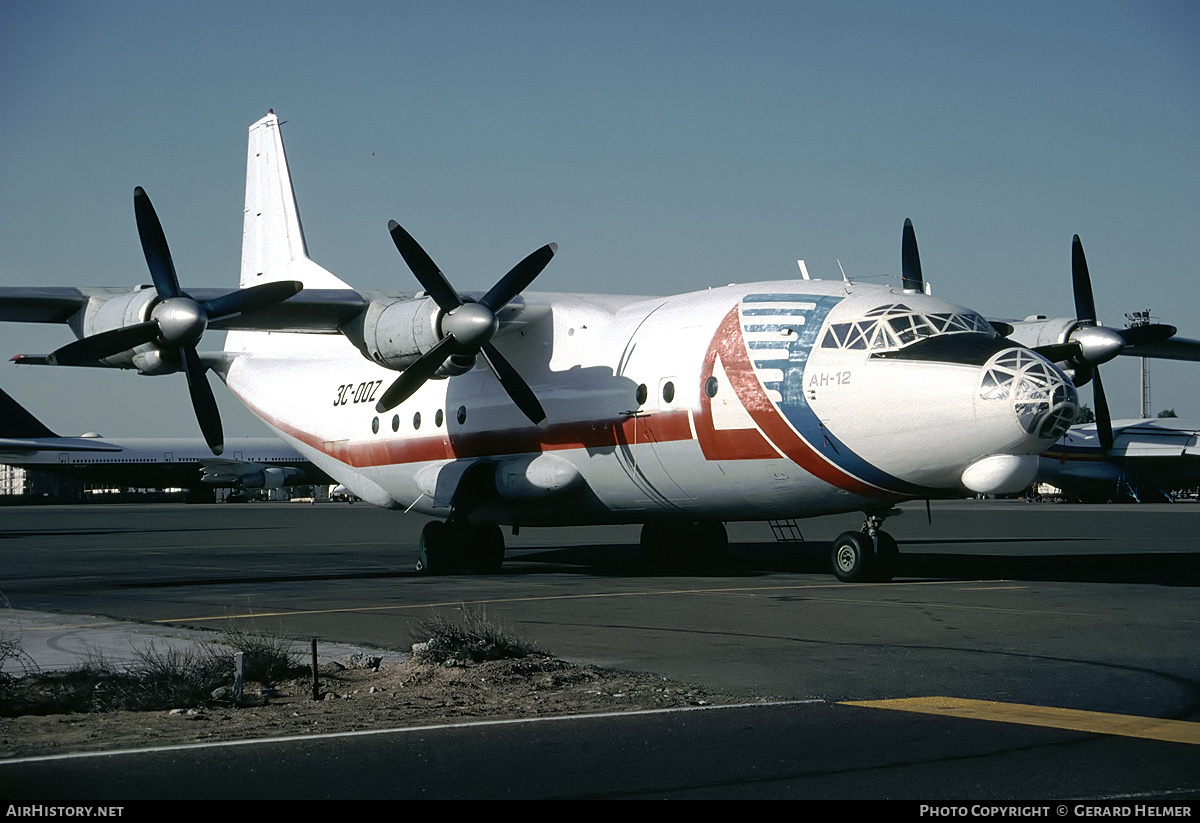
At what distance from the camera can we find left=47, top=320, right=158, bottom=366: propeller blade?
20312 mm

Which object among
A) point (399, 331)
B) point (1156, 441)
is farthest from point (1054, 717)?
point (1156, 441)

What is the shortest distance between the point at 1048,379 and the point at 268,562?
1728 centimetres

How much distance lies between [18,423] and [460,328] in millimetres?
79563

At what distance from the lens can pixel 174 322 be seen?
66.4 feet

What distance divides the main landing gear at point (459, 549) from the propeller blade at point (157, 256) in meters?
6.34

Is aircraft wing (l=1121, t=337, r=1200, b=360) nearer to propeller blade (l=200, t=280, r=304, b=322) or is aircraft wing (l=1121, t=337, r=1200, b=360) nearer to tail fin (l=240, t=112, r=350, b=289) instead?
propeller blade (l=200, t=280, r=304, b=322)

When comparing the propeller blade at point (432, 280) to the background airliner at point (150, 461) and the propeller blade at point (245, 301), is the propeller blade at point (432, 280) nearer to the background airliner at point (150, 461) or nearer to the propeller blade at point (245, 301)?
the propeller blade at point (245, 301)

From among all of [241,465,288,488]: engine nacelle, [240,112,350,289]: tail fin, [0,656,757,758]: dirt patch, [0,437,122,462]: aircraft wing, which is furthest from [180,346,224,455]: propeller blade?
[241,465,288,488]: engine nacelle

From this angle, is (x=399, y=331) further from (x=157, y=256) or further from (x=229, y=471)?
(x=229, y=471)

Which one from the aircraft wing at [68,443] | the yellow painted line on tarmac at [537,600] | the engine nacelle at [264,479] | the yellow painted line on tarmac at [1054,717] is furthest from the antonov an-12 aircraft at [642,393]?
the engine nacelle at [264,479]

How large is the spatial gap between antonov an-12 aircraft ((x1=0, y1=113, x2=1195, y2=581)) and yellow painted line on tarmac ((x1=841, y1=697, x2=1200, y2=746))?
8109 millimetres

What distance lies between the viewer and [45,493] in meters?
108
